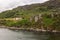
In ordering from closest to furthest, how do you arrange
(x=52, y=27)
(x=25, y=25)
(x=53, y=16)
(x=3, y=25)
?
(x=52, y=27) < (x=53, y=16) < (x=25, y=25) < (x=3, y=25)

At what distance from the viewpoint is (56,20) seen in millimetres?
148625

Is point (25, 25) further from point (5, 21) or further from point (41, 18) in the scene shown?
point (5, 21)

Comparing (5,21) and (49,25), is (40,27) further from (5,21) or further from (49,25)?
(5,21)

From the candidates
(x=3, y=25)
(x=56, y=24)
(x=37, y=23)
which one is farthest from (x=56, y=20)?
(x=3, y=25)

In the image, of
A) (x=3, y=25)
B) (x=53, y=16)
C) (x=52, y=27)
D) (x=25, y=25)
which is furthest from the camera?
(x=3, y=25)

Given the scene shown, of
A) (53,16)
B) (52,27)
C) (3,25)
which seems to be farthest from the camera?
(3,25)

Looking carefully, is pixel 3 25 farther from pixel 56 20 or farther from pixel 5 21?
pixel 56 20

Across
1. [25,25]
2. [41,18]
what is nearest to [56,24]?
[41,18]

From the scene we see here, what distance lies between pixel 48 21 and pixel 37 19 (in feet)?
28.9

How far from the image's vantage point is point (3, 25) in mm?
192125

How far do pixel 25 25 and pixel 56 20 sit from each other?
26.6m

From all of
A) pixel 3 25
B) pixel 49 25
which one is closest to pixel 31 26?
pixel 49 25

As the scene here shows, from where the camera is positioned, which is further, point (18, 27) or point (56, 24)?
point (18, 27)

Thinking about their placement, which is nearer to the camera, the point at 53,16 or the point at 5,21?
the point at 53,16
